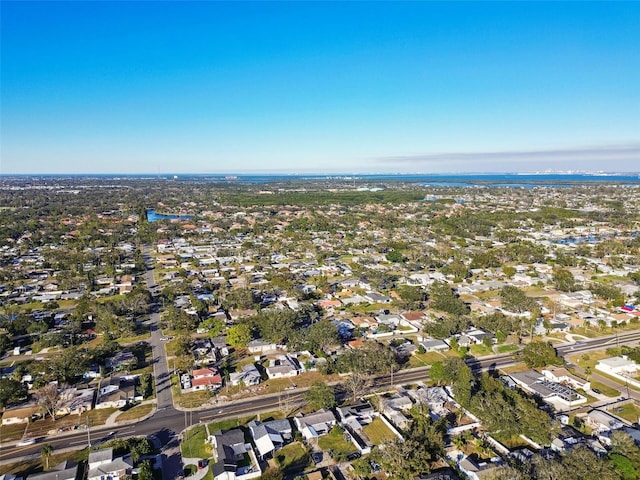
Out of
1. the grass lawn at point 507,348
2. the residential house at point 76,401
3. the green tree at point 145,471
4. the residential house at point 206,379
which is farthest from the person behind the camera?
the grass lawn at point 507,348

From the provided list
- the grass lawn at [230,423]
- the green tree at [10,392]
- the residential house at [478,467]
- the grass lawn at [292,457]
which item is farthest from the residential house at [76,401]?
the residential house at [478,467]

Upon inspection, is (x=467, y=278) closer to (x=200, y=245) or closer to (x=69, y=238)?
(x=200, y=245)

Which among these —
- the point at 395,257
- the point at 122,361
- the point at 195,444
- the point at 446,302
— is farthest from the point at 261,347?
the point at 395,257

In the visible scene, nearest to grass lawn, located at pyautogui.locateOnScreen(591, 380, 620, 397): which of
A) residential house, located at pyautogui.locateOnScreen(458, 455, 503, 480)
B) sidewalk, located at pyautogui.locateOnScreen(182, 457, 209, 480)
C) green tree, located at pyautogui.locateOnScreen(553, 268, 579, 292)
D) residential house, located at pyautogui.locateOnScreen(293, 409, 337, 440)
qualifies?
residential house, located at pyautogui.locateOnScreen(458, 455, 503, 480)

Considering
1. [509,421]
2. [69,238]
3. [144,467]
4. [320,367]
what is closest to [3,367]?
[144,467]

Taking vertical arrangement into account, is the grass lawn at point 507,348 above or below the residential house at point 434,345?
below

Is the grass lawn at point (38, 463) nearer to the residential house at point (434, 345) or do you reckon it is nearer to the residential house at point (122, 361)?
the residential house at point (122, 361)
